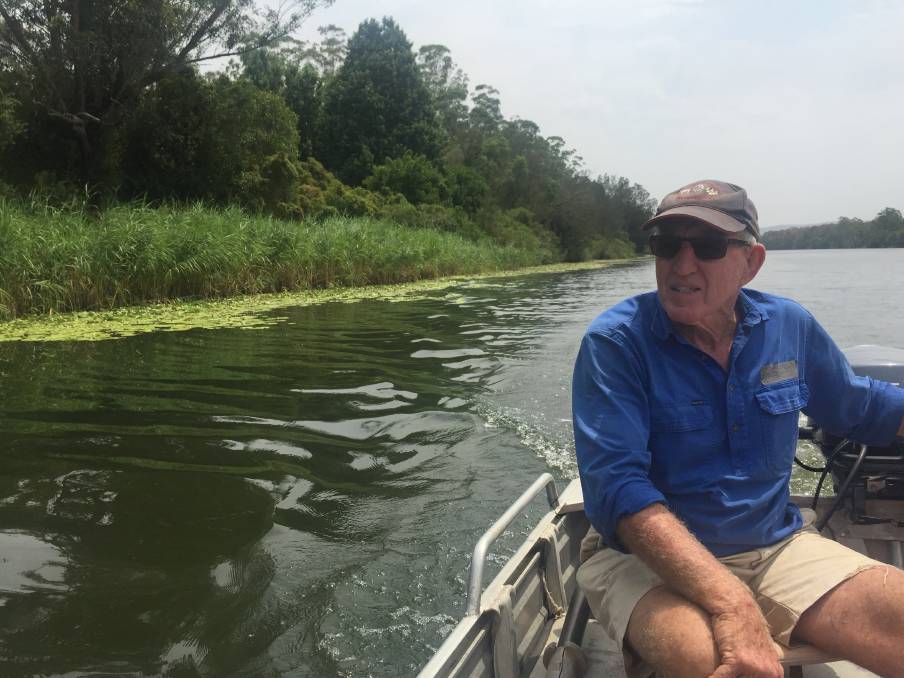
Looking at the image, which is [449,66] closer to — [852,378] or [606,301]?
[606,301]

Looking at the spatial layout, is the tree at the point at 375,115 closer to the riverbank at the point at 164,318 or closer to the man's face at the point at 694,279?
the riverbank at the point at 164,318

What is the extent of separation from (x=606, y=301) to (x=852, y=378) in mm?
14929

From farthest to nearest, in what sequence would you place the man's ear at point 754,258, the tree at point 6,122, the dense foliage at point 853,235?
the dense foliage at point 853,235 → the tree at point 6,122 → the man's ear at point 754,258

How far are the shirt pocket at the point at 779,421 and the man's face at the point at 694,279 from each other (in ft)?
0.85

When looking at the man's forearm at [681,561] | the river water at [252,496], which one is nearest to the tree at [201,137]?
the river water at [252,496]

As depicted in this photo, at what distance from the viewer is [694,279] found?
6.41ft

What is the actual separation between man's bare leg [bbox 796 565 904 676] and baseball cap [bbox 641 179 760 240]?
87 centimetres

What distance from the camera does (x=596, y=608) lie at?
6.14ft

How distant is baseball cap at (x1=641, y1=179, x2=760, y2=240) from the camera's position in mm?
1892

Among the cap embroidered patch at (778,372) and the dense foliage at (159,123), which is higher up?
the dense foliage at (159,123)

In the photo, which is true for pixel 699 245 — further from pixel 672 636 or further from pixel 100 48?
pixel 100 48

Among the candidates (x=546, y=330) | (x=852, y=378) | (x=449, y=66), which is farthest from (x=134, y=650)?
(x=449, y=66)

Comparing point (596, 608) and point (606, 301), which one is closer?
point (596, 608)

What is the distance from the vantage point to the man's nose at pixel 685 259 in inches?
76.5
